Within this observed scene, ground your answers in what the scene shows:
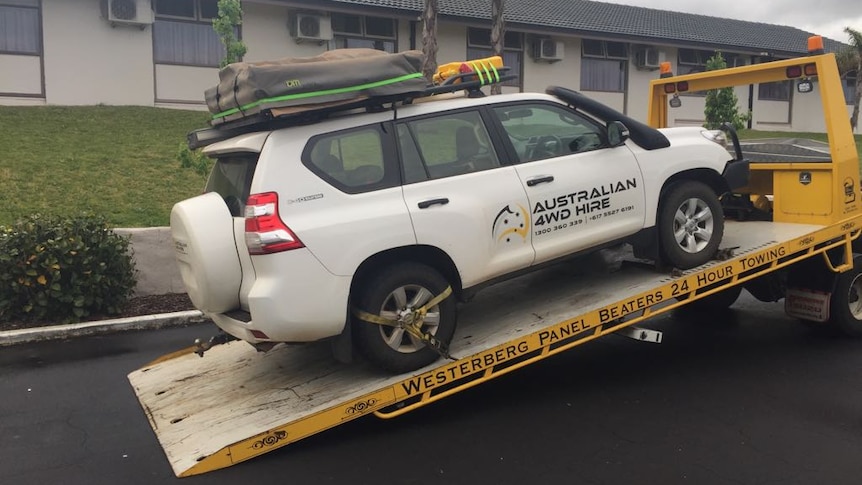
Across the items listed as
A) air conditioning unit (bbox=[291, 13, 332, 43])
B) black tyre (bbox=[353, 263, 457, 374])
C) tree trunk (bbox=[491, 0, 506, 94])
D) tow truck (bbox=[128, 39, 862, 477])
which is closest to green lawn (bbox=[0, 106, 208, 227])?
air conditioning unit (bbox=[291, 13, 332, 43])

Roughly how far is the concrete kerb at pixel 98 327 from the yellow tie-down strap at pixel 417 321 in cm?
382

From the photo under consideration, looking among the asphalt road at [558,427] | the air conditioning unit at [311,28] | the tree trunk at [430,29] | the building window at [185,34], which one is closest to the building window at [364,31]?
the air conditioning unit at [311,28]

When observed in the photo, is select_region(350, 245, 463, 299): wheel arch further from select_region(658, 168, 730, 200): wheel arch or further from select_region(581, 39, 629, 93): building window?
select_region(581, 39, 629, 93): building window

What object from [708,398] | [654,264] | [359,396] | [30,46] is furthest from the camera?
[30,46]

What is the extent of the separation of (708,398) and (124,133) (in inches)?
492

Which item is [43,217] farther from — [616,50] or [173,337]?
[616,50]

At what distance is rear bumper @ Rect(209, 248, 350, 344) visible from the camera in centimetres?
407

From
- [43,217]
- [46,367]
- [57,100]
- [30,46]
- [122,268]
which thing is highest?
[30,46]

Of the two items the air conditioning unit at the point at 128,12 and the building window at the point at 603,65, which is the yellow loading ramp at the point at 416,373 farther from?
the building window at the point at 603,65

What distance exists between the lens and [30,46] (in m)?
16.0

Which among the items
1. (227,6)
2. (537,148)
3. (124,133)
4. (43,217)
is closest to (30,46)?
(124,133)

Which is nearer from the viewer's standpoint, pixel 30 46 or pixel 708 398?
Result: pixel 708 398

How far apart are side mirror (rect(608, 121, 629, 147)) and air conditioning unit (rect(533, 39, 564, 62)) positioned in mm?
17809

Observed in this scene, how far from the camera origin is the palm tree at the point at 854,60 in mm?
28594
